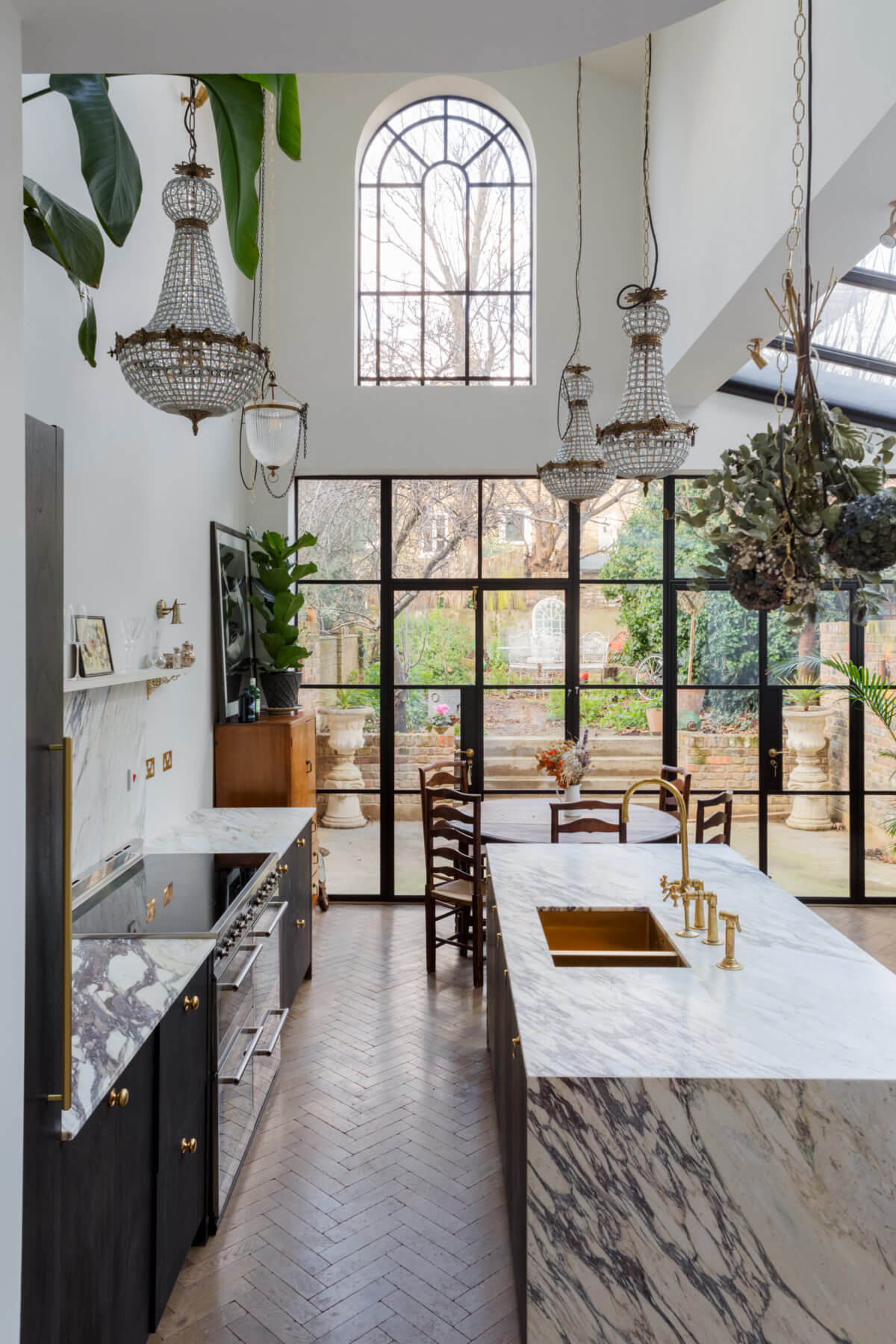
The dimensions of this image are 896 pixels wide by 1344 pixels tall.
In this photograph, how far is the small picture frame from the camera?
10.9 ft

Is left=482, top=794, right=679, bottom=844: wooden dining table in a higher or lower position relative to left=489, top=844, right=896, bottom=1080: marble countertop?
lower

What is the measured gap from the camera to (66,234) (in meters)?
2.29

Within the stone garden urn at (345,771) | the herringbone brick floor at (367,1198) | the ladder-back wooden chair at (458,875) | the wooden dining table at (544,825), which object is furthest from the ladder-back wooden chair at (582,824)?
the stone garden urn at (345,771)

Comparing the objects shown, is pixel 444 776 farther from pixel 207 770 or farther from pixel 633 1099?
pixel 633 1099

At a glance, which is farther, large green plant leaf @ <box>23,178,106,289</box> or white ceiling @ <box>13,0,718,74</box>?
large green plant leaf @ <box>23,178,106,289</box>

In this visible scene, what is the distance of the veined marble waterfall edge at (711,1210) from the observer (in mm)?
1877

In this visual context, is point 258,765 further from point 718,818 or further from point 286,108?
point 286,108

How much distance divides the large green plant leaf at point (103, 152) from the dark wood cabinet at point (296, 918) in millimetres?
2587

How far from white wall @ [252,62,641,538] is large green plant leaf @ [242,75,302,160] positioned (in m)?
3.37

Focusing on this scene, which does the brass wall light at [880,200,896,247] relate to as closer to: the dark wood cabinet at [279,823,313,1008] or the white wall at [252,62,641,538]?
the white wall at [252,62,641,538]

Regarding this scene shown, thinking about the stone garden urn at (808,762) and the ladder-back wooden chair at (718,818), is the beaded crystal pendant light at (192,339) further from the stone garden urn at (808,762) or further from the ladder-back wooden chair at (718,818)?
the stone garden urn at (808,762)

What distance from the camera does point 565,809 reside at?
495cm

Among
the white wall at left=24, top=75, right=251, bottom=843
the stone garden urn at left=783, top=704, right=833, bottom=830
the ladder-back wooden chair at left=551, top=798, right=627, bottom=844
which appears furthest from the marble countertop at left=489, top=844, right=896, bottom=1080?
the stone garden urn at left=783, top=704, right=833, bottom=830

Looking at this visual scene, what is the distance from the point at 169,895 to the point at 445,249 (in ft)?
16.1
